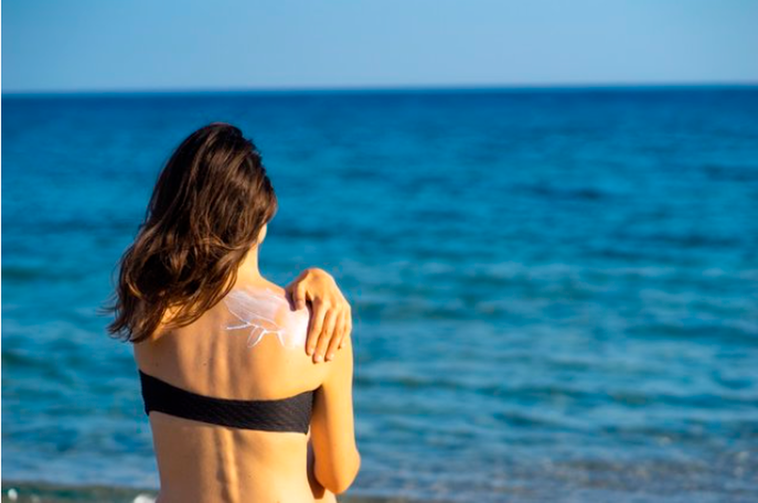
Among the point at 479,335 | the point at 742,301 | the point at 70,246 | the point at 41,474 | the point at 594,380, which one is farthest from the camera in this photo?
the point at 70,246

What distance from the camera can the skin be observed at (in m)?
2.14

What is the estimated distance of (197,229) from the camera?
215cm

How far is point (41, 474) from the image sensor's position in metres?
5.34

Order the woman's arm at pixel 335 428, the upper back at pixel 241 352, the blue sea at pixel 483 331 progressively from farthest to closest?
the blue sea at pixel 483 331 → the woman's arm at pixel 335 428 → the upper back at pixel 241 352

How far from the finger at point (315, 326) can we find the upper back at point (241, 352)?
13 mm

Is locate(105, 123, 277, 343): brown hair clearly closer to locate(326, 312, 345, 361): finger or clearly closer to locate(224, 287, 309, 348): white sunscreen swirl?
locate(224, 287, 309, 348): white sunscreen swirl

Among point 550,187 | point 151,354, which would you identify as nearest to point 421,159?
point 550,187

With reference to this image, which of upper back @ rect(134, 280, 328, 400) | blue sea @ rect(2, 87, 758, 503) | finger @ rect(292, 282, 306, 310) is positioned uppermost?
finger @ rect(292, 282, 306, 310)

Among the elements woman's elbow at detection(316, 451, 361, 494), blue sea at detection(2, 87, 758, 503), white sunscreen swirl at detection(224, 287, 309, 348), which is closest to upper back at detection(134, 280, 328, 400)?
white sunscreen swirl at detection(224, 287, 309, 348)

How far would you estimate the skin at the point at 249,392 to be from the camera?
2.14m

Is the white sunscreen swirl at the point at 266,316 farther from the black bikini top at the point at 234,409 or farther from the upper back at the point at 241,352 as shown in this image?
the black bikini top at the point at 234,409

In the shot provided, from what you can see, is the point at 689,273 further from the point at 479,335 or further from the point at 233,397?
the point at 233,397

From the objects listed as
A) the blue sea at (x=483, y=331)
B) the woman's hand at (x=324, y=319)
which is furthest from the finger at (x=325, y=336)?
the blue sea at (x=483, y=331)

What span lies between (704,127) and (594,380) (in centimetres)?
3439
